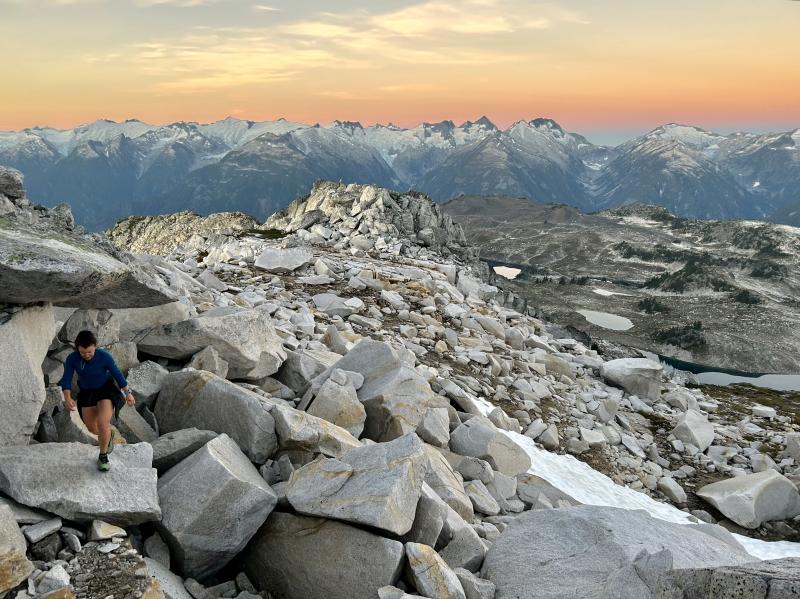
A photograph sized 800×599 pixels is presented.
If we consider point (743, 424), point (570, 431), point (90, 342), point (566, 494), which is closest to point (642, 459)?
point (570, 431)

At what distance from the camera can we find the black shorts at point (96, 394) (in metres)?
10.2

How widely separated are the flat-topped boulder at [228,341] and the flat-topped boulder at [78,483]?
4998 millimetres

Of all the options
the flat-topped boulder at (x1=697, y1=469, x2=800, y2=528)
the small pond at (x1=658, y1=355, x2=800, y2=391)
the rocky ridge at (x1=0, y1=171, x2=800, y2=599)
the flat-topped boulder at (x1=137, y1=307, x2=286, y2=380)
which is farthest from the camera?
the small pond at (x1=658, y1=355, x2=800, y2=391)

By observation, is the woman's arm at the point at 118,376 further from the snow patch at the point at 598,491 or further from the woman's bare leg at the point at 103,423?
the snow patch at the point at 598,491

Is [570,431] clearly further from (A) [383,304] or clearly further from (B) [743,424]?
(B) [743,424]

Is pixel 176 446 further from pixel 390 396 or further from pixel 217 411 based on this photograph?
pixel 390 396

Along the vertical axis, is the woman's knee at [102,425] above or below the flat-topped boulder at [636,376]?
above

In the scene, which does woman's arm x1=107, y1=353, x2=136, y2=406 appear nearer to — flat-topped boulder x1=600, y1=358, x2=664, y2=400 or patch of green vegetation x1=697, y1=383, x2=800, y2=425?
flat-topped boulder x1=600, y1=358, x2=664, y2=400

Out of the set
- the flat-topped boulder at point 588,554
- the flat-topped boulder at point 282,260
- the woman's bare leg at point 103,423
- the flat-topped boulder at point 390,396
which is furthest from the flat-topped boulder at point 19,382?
the flat-topped boulder at point 282,260

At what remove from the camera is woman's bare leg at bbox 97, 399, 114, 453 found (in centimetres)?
934

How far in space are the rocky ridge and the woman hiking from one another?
507 millimetres

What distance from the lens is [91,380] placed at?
10.1 metres

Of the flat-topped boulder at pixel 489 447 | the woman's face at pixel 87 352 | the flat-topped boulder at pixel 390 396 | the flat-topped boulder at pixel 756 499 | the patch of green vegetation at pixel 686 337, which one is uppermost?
the woman's face at pixel 87 352

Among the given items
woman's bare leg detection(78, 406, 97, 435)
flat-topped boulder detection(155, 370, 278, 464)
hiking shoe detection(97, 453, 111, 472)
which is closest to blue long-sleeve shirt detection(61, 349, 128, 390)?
woman's bare leg detection(78, 406, 97, 435)
